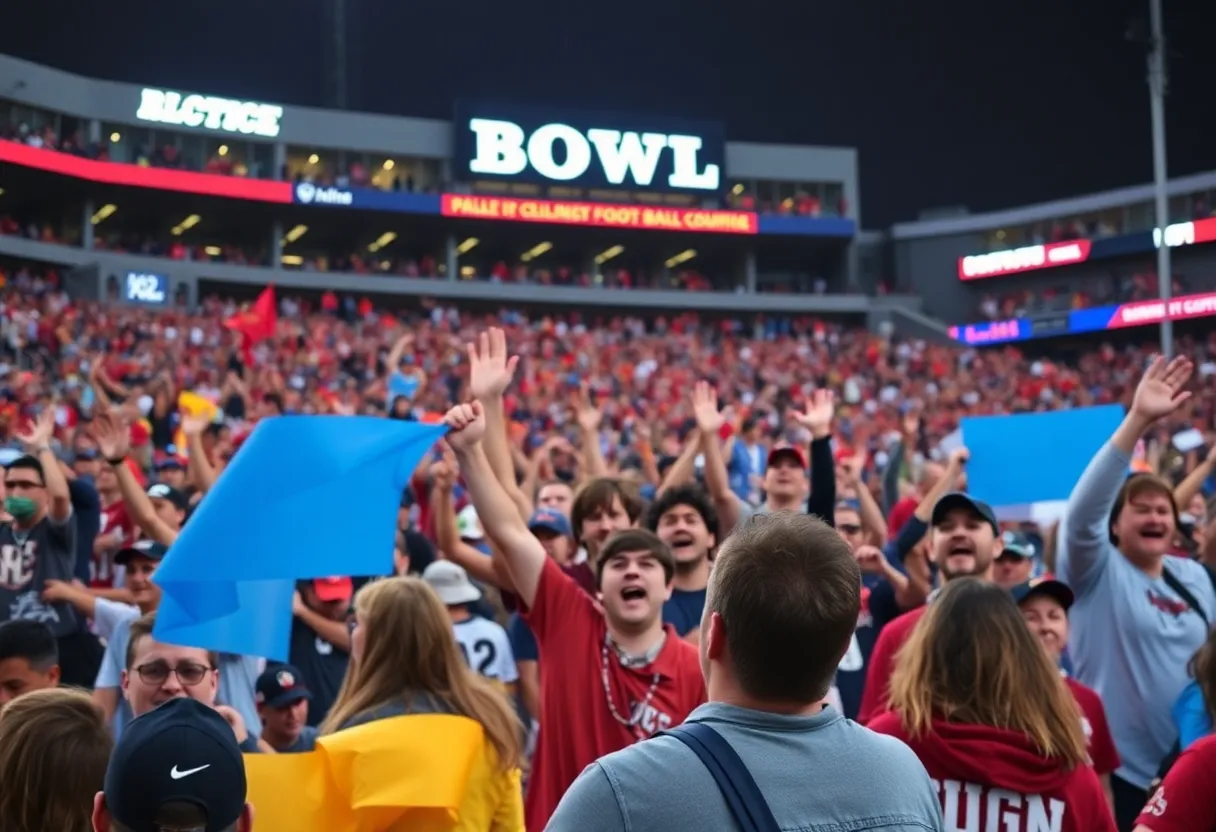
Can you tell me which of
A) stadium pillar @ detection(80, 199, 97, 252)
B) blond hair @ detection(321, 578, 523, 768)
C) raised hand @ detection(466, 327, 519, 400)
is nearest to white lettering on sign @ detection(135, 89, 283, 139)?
stadium pillar @ detection(80, 199, 97, 252)

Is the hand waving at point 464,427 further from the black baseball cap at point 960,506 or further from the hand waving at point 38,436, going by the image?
the hand waving at point 38,436

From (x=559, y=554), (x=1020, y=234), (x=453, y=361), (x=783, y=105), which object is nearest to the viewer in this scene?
(x=559, y=554)

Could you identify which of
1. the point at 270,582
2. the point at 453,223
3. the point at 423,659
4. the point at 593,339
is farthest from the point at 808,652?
the point at 453,223

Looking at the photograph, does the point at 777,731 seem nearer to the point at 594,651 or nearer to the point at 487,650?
the point at 594,651

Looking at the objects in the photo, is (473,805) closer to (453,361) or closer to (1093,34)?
(453,361)

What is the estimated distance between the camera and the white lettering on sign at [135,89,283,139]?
44625 millimetres

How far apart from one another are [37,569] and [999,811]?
4782 mm

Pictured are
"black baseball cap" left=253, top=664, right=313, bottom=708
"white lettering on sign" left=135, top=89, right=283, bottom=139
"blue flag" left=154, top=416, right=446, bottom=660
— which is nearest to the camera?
"blue flag" left=154, top=416, right=446, bottom=660

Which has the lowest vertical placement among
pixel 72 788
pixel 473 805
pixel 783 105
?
pixel 473 805

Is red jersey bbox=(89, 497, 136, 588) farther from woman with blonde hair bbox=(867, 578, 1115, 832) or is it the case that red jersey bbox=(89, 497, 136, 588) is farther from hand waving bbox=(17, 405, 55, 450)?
woman with blonde hair bbox=(867, 578, 1115, 832)

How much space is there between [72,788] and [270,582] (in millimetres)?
2097

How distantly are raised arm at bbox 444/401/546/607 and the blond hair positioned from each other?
43 cm

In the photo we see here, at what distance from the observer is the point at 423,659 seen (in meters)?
3.83

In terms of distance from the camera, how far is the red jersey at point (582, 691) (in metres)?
4.20
